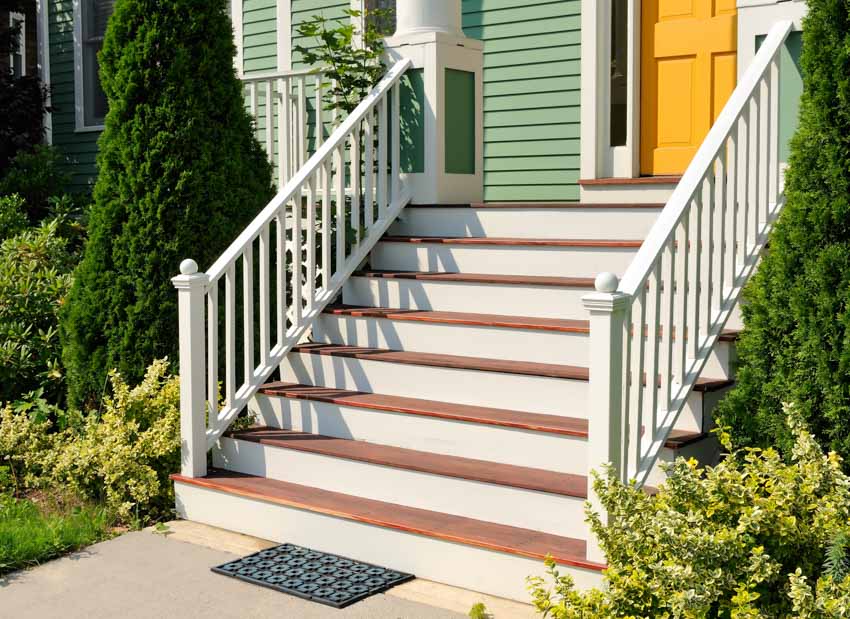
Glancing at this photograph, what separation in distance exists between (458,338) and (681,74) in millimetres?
2566

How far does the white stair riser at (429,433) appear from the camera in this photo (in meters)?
4.41

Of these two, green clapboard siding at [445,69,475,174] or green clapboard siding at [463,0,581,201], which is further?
green clapboard siding at [463,0,581,201]

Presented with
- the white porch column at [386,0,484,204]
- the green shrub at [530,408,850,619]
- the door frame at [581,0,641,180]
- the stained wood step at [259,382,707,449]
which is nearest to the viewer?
the green shrub at [530,408,850,619]

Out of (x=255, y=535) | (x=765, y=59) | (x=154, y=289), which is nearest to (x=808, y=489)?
(x=765, y=59)

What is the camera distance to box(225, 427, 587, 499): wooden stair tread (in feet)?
13.8

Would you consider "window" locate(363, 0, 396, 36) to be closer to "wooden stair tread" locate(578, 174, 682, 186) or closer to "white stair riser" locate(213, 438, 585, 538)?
"wooden stair tread" locate(578, 174, 682, 186)

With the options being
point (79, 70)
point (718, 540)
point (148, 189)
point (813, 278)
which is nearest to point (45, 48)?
point (79, 70)

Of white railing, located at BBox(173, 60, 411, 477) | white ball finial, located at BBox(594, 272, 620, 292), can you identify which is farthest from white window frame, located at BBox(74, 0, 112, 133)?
white ball finial, located at BBox(594, 272, 620, 292)

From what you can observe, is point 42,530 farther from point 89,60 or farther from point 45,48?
point 45,48

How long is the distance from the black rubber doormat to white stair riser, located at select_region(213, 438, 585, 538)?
1.17ft

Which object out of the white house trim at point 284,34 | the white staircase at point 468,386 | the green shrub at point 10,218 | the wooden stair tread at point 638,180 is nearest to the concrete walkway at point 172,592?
the white staircase at point 468,386

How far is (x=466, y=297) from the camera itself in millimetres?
5625

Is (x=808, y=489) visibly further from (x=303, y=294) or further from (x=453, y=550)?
(x=303, y=294)

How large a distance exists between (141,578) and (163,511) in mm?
882
